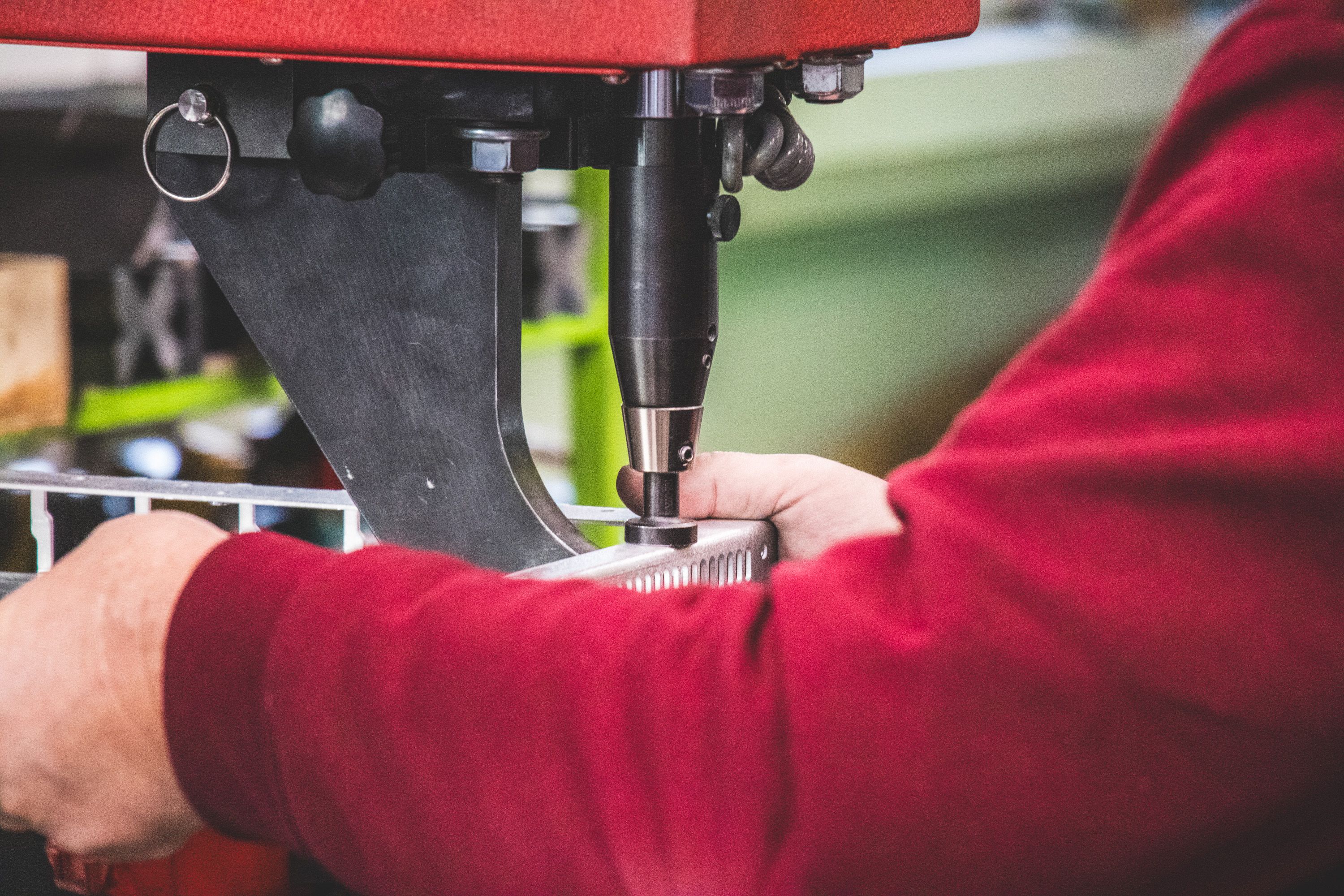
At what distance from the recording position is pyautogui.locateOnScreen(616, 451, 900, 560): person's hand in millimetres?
802

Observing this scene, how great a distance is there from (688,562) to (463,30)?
0.92 ft

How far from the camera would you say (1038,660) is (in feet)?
1.20

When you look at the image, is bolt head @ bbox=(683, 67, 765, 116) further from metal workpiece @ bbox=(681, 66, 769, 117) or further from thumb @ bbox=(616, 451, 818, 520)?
thumb @ bbox=(616, 451, 818, 520)

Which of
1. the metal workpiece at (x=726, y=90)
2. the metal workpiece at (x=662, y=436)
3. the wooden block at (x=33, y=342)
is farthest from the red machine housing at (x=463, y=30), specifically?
the wooden block at (x=33, y=342)

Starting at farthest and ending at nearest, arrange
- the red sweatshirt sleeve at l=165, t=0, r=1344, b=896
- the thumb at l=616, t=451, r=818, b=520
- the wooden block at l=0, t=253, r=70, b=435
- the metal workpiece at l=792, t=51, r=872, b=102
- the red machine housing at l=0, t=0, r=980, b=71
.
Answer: the wooden block at l=0, t=253, r=70, b=435
the thumb at l=616, t=451, r=818, b=520
the metal workpiece at l=792, t=51, r=872, b=102
the red machine housing at l=0, t=0, r=980, b=71
the red sweatshirt sleeve at l=165, t=0, r=1344, b=896

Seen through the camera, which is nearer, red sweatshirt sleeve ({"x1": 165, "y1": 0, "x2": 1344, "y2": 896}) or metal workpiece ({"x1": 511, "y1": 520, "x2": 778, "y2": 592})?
red sweatshirt sleeve ({"x1": 165, "y1": 0, "x2": 1344, "y2": 896})

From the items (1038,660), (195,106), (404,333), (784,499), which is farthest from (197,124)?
(1038,660)

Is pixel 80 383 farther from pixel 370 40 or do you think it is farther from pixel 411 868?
pixel 411 868

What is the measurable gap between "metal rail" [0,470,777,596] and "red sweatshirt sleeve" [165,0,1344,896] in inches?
9.2

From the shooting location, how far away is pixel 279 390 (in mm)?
1800

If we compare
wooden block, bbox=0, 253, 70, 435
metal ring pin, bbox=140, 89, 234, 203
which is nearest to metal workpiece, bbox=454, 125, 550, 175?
metal ring pin, bbox=140, 89, 234, 203

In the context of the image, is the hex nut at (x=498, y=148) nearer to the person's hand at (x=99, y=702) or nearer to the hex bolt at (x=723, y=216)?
the hex bolt at (x=723, y=216)

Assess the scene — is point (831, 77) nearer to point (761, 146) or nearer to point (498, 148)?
point (761, 146)

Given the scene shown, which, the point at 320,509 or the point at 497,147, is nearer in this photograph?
the point at 497,147
